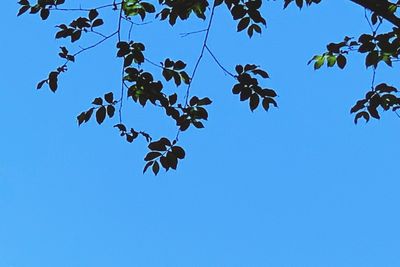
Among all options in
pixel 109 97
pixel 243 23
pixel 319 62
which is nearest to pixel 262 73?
pixel 243 23

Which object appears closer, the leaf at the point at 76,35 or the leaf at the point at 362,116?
the leaf at the point at 362,116

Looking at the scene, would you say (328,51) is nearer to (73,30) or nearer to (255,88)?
(255,88)

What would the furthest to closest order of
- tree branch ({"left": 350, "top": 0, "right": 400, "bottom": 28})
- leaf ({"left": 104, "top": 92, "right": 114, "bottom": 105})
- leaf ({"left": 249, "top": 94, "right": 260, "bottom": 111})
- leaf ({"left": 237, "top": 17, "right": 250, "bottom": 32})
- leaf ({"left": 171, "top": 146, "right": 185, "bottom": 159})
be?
leaf ({"left": 104, "top": 92, "right": 114, "bottom": 105}), leaf ({"left": 249, "top": 94, "right": 260, "bottom": 111}), leaf ({"left": 237, "top": 17, "right": 250, "bottom": 32}), leaf ({"left": 171, "top": 146, "right": 185, "bottom": 159}), tree branch ({"left": 350, "top": 0, "right": 400, "bottom": 28})

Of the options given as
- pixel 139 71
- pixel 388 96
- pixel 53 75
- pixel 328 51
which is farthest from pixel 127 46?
pixel 388 96

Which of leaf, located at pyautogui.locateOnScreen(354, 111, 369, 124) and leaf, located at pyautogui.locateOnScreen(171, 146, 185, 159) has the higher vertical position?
leaf, located at pyautogui.locateOnScreen(354, 111, 369, 124)

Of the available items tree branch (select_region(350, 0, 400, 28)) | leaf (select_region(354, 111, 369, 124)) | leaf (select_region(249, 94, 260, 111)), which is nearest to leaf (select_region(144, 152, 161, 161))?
leaf (select_region(249, 94, 260, 111))

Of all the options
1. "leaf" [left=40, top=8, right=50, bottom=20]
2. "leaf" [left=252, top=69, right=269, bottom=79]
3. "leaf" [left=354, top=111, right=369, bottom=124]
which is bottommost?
"leaf" [left=354, top=111, right=369, bottom=124]

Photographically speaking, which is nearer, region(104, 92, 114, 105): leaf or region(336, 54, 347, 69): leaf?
region(336, 54, 347, 69): leaf

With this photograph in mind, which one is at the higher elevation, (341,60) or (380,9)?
(341,60)

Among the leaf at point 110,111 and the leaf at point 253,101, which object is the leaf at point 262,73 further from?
the leaf at point 110,111

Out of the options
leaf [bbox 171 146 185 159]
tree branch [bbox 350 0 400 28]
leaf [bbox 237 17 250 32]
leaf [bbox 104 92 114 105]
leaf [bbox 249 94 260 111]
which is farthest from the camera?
leaf [bbox 104 92 114 105]

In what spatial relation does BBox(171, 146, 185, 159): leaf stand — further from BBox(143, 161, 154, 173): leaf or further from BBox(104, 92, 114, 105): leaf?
BBox(104, 92, 114, 105): leaf

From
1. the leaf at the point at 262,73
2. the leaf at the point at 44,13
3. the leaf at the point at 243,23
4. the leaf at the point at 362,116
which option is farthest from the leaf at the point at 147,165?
the leaf at the point at 362,116

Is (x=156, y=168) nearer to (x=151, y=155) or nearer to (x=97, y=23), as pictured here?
(x=151, y=155)
